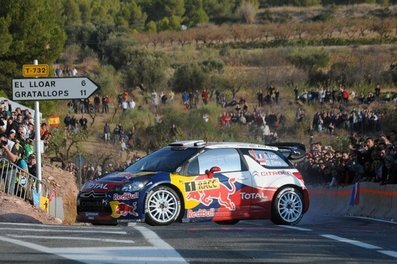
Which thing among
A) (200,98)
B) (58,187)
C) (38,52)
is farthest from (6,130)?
(200,98)

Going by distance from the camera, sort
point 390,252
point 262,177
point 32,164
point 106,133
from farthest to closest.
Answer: point 106,133
point 32,164
point 262,177
point 390,252

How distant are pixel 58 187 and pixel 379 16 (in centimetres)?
9815

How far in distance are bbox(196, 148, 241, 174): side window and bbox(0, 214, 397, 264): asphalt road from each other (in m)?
3.24

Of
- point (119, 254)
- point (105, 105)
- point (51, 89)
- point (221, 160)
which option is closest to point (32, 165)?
point (51, 89)

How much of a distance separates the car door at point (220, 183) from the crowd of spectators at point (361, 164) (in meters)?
5.28

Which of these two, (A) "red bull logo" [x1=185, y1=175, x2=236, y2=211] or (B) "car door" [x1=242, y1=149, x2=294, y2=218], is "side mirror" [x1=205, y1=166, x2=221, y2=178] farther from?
(B) "car door" [x1=242, y1=149, x2=294, y2=218]

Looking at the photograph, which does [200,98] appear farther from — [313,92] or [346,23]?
[346,23]

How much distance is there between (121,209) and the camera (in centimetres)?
1711

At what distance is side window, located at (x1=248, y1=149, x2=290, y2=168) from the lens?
18.7m

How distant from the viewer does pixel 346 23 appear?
117 m

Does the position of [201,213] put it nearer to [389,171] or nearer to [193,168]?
[193,168]

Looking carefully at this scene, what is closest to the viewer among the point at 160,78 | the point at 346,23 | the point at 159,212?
the point at 159,212

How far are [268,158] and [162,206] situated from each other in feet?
8.10

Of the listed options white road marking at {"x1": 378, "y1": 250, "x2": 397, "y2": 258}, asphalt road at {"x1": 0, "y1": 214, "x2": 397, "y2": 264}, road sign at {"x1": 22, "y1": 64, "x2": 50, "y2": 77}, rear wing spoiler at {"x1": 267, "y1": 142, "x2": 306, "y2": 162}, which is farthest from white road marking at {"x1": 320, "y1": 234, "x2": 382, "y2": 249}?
road sign at {"x1": 22, "y1": 64, "x2": 50, "y2": 77}
